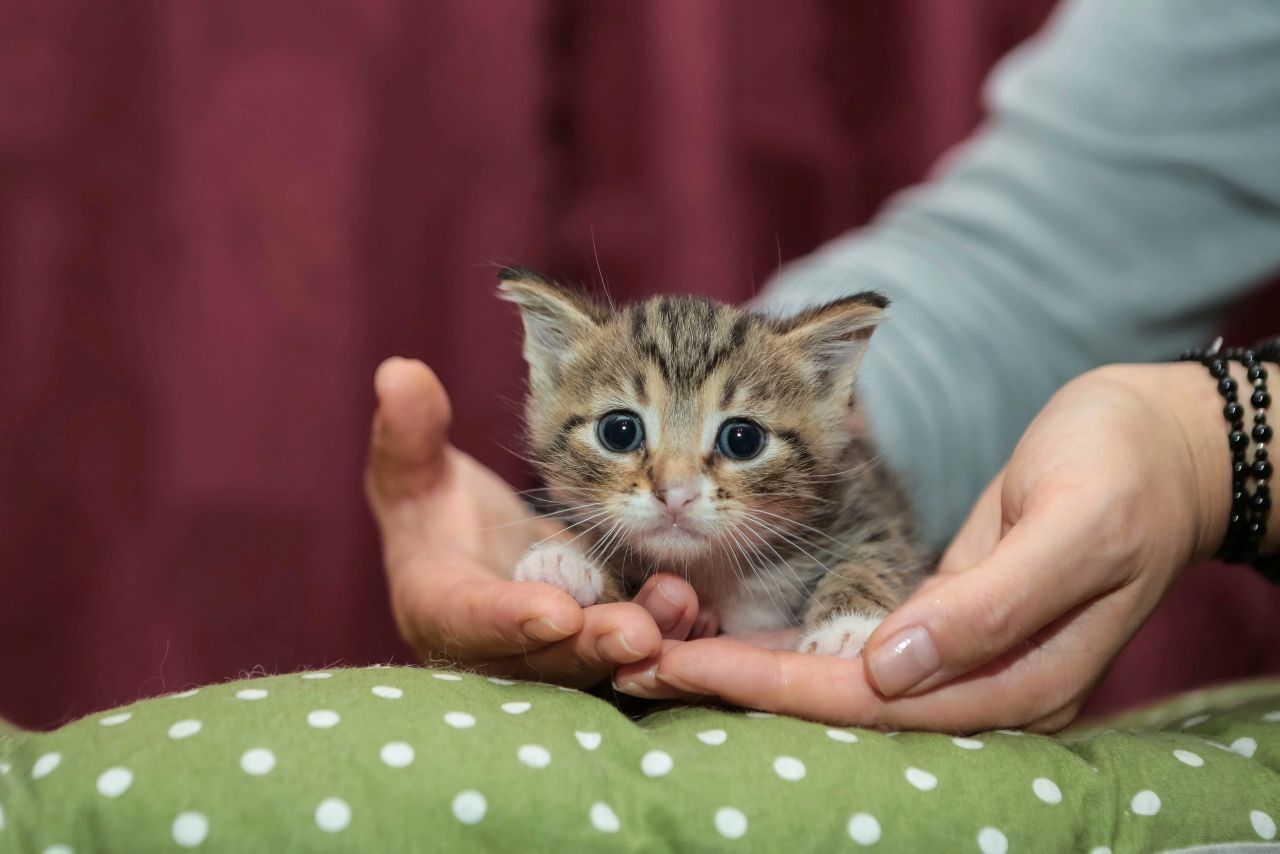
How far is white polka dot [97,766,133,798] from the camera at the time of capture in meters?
0.85

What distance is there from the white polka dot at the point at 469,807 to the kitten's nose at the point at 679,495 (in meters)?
0.51

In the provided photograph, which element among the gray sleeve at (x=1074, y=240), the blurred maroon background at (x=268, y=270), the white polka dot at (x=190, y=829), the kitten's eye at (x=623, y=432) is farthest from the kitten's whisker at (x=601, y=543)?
the blurred maroon background at (x=268, y=270)

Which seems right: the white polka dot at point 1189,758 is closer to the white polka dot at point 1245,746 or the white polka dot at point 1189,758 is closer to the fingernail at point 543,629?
the white polka dot at point 1245,746

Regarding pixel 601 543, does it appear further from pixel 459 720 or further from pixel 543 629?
pixel 459 720

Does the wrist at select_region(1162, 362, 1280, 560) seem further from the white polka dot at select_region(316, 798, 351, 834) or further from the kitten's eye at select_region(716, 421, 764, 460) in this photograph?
the white polka dot at select_region(316, 798, 351, 834)

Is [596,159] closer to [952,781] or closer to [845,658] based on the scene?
[845,658]

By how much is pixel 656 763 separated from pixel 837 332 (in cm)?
75

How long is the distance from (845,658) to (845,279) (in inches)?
43.5

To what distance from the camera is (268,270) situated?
95.9 inches

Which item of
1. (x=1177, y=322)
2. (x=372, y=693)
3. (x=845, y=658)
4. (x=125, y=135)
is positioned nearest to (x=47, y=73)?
(x=125, y=135)

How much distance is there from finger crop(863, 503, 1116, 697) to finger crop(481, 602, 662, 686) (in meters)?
0.24

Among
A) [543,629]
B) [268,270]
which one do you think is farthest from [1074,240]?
[268,270]

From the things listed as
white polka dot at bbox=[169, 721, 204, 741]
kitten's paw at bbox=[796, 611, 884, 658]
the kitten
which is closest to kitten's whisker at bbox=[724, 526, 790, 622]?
the kitten

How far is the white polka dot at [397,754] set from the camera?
0.89 meters
